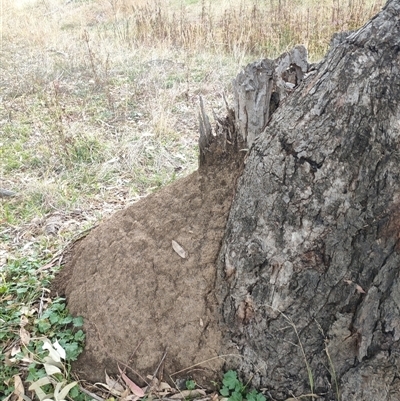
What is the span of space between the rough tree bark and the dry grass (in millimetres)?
1610

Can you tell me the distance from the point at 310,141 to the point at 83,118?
3.94 meters

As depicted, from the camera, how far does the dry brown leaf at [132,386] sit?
70.7 inches

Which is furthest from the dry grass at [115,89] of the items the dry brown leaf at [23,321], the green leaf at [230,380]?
the green leaf at [230,380]

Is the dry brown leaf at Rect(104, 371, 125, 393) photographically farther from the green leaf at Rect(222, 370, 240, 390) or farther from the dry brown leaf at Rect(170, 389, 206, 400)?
the green leaf at Rect(222, 370, 240, 390)

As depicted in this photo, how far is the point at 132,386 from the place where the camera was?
5.97ft

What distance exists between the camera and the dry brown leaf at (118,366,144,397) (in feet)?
5.90

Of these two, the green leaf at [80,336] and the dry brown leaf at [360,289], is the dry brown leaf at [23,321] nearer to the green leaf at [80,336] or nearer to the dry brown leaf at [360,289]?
the green leaf at [80,336]

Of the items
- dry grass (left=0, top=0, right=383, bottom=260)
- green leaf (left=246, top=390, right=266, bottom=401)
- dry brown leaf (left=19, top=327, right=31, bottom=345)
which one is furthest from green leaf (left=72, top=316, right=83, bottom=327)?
dry grass (left=0, top=0, right=383, bottom=260)

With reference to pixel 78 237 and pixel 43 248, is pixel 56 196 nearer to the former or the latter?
pixel 43 248

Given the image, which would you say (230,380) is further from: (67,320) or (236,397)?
(67,320)

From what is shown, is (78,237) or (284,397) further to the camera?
(78,237)

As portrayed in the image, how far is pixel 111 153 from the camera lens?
429 cm

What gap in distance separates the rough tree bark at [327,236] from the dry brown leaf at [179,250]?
0.20 m

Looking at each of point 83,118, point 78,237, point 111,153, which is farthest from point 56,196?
point 83,118
